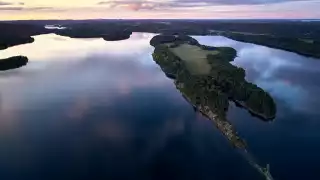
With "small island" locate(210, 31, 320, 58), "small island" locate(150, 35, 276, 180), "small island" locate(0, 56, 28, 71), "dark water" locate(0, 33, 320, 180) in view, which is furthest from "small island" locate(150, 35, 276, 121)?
"small island" locate(210, 31, 320, 58)

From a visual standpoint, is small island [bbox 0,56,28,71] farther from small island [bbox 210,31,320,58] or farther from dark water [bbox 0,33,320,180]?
small island [bbox 210,31,320,58]

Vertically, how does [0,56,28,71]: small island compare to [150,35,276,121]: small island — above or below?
below

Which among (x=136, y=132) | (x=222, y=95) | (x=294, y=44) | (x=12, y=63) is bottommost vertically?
(x=294, y=44)

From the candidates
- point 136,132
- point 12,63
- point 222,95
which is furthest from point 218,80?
point 12,63

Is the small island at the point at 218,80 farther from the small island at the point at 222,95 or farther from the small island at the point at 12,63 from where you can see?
the small island at the point at 12,63

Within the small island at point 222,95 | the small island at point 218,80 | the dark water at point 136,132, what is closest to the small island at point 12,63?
the dark water at point 136,132

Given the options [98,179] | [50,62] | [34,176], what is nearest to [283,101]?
[98,179]

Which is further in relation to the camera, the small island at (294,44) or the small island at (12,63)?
the small island at (294,44)

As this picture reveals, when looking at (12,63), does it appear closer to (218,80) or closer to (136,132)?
(218,80)

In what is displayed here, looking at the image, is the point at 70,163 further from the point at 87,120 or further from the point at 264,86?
the point at 264,86
